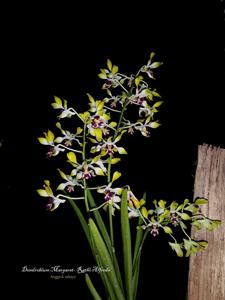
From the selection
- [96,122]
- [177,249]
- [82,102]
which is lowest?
[177,249]

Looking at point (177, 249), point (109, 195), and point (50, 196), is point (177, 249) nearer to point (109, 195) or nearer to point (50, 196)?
point (109, 195)

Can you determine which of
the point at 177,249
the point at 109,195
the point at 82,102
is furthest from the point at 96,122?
the point at 82,102

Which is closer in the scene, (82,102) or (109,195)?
(109,195)

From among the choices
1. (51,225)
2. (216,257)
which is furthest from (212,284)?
(51,225)

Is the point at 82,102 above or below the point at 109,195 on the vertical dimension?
above

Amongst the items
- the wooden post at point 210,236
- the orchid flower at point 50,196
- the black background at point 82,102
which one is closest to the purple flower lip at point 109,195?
the orchid flower at point 50,196

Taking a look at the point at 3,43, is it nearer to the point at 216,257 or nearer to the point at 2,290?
the point at 2,290

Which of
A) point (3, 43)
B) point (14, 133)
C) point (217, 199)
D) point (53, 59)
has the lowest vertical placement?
point (217, 199)
